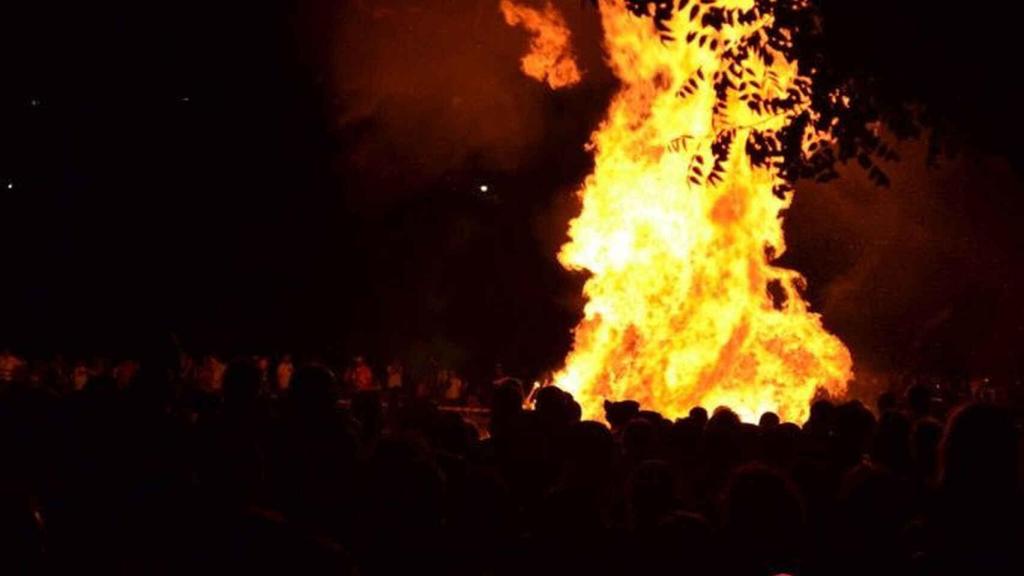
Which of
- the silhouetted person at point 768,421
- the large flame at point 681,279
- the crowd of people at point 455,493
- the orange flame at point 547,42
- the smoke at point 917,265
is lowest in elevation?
the crowd of people at point 455,493

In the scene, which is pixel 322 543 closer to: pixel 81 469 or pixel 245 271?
pixel 81 469

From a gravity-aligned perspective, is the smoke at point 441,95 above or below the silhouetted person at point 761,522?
above

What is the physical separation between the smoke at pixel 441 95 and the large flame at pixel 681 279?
7.25ft

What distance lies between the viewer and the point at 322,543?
2.51 meters

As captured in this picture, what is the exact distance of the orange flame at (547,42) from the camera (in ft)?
57.6

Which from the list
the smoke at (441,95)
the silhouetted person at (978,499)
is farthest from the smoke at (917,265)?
the silhouetted person at (978,499)

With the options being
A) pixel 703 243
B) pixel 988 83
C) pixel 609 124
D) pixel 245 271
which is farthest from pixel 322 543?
pixel 245 271

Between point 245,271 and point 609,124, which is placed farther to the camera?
point 245,271

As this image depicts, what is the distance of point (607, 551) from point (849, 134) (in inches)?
118

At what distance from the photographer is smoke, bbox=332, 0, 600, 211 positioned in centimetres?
1855

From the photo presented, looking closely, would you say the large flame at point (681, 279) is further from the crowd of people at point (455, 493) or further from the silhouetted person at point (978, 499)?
the silhouetted person at point (978, 499)

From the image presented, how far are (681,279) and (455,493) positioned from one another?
1081 cm

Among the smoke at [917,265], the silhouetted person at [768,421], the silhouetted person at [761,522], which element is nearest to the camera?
the silhouetted person at [761,522]

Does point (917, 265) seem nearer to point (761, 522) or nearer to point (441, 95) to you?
point (441, 95)
